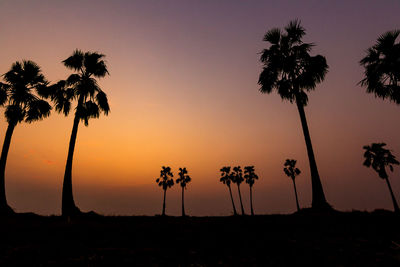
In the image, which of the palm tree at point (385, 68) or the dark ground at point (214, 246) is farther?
the palm tree at point (385, 68)

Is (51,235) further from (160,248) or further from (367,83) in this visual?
(367,83)

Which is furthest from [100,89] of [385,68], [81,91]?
[385,68]

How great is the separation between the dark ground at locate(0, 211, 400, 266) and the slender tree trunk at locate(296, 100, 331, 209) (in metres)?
5.51

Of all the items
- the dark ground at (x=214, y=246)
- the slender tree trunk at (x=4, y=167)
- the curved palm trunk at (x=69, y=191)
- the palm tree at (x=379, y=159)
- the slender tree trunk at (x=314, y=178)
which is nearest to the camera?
the dark ground at (x=214, y=246)

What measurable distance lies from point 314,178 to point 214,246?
35.7 feet

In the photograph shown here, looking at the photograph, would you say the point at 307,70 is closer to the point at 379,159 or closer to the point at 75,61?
the point at 75,61

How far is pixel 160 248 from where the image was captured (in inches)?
238

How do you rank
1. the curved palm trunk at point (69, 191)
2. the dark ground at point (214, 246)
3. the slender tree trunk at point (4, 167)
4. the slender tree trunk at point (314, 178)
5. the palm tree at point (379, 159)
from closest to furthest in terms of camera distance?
the dark ground at point (214, 246) → the slender tree trunk at point (314, 178) → the curved palm trunk at point (69, 191) → the slender tree trunk at point (4, 167) → the palm tree at point (379, 159)

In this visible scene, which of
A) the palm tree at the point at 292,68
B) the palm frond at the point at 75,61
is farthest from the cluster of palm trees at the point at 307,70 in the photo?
the palm frond at the point at 75,61

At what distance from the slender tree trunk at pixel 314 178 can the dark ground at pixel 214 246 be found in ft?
18.1

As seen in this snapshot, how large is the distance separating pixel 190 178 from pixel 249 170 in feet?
53.4

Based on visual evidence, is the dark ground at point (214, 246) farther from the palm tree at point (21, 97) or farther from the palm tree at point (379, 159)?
the palm tree at point (379, 159)

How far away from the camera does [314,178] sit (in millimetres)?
14469

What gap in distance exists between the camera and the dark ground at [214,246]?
4.95m
